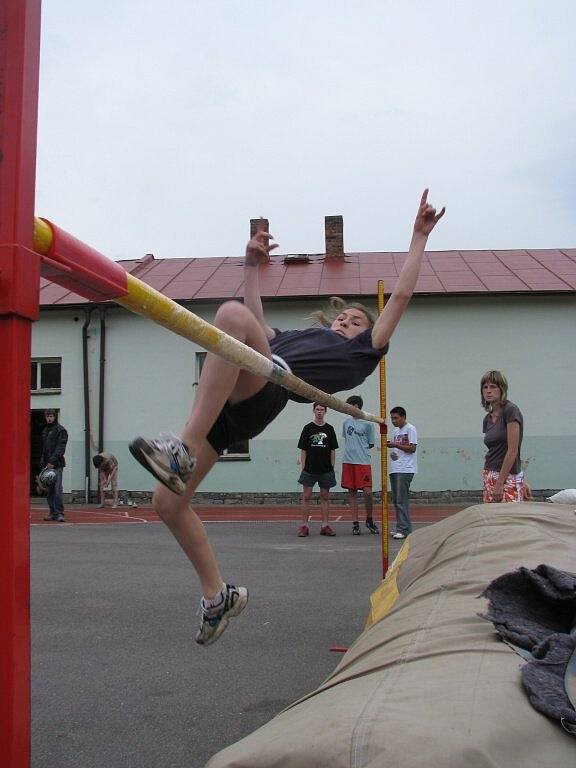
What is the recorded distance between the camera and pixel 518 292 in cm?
1683

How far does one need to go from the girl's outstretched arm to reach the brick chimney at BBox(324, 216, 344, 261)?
1716 cm

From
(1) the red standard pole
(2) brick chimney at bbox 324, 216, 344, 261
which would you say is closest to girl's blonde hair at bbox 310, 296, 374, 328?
(1) the red standard pole

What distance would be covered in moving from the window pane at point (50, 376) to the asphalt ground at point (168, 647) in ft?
31.3

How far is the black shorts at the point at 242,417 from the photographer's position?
2.92 metres

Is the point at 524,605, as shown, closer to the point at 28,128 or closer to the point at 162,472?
the point at 162,472

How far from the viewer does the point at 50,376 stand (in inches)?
704

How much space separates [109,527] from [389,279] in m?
9.37

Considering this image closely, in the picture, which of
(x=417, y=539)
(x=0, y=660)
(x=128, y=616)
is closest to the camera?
(x=0, y=660)

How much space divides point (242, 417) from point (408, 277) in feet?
2.83

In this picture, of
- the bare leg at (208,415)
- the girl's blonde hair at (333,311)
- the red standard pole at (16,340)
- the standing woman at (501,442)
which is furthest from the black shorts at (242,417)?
the standing woman at (501,442)

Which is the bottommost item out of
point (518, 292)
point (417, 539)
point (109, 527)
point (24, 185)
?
point (109, 527)

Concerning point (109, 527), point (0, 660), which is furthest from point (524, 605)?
point (109, 527)

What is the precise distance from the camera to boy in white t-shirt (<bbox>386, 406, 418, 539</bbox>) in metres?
9.46

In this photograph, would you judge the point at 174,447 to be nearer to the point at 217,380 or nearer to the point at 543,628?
the point at 217,380
